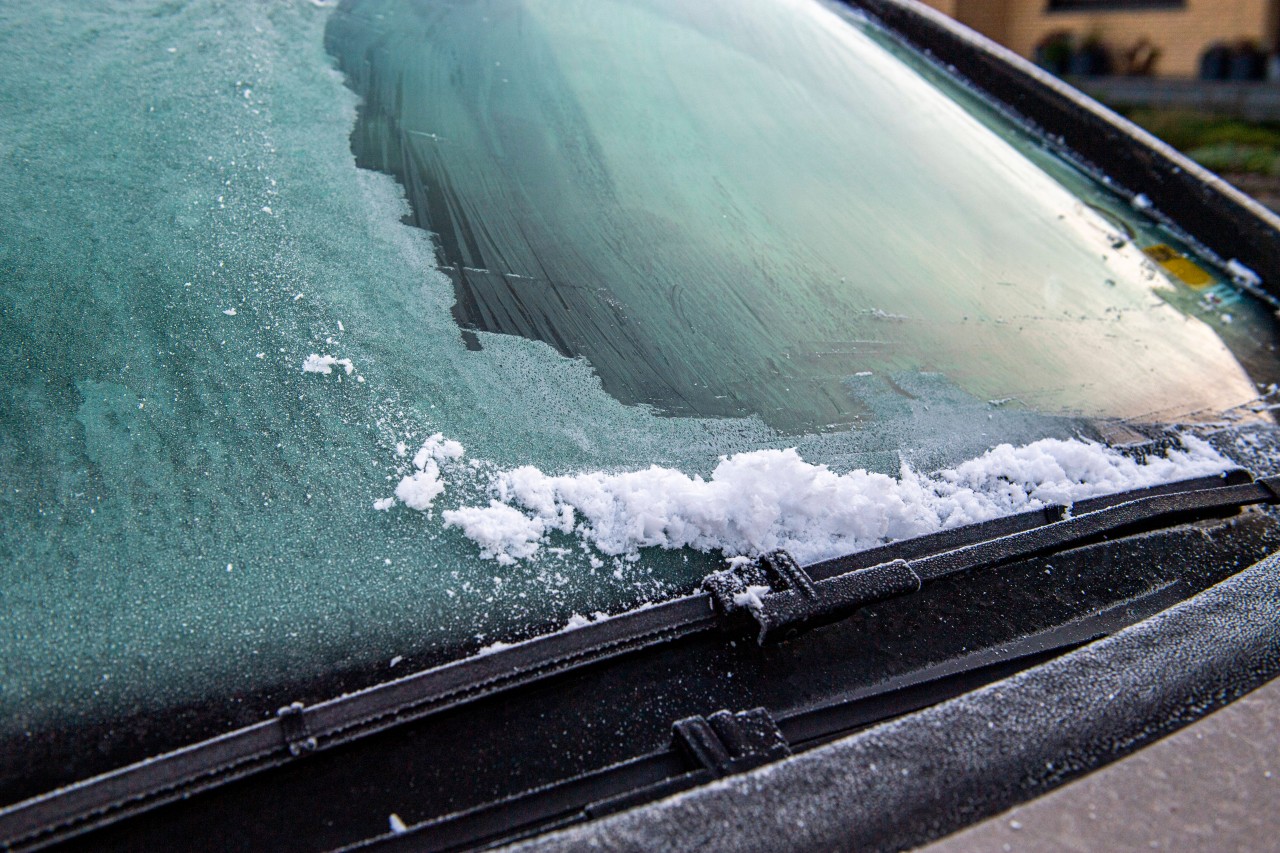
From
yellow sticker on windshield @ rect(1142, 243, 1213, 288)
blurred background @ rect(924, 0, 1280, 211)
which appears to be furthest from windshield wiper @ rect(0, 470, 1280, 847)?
blurred background @ rect(924, 0, 1280, 211)

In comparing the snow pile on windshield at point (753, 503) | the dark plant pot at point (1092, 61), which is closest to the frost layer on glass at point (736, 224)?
the snow pile on windshield at point (753, 503)

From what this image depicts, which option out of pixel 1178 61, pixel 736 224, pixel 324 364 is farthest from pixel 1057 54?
pixel 324 364

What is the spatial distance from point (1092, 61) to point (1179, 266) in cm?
918

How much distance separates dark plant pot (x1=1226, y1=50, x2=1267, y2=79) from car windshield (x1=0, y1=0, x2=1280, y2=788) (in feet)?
27.6

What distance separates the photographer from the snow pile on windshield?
88cm

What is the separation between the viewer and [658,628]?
32.0 inches

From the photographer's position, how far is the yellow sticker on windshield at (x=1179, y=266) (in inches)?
61.5

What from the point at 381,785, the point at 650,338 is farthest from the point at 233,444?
the point at 650,338

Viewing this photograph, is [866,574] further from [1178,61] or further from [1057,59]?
[1057,59]

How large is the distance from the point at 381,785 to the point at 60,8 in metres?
1.12

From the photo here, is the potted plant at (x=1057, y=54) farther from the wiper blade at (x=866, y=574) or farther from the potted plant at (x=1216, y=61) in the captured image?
the wiper blade at (x=866, y=574)

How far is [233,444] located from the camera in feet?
2.88

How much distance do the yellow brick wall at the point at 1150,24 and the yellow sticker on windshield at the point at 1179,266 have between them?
865 centimetres

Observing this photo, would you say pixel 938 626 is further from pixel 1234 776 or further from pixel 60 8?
pixel 60 8
